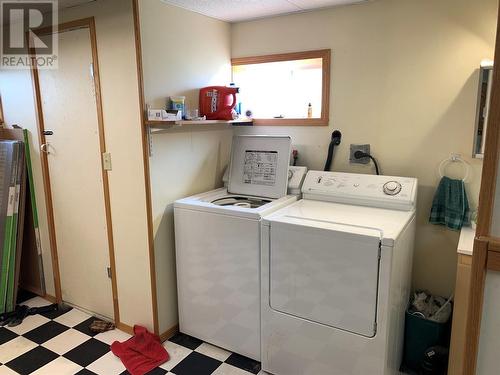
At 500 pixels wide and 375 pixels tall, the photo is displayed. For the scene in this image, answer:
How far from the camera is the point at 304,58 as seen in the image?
264cm

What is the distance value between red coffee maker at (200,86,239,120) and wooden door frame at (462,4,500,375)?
1863mm

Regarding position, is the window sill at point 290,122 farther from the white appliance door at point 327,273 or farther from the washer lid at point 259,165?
the white appliance door at point 327,273

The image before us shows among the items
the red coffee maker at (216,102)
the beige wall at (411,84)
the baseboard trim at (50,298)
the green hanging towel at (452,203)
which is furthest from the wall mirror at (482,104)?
the baseboard trim at (50,298)

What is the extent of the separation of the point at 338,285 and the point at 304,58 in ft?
5.30

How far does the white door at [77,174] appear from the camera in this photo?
2.46 meters

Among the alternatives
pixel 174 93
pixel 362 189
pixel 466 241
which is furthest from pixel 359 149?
pixel 174 93

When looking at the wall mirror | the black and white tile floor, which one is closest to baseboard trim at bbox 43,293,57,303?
the black and white tile floor

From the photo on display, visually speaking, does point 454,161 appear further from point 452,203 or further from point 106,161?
point 106,161

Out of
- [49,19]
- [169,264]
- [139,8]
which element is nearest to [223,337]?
[169,264]

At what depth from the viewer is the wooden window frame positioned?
2566 millimetres

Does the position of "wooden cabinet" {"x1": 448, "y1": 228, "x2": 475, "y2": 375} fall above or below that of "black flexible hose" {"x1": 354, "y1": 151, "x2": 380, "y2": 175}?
below

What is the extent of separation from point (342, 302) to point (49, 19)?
258cm

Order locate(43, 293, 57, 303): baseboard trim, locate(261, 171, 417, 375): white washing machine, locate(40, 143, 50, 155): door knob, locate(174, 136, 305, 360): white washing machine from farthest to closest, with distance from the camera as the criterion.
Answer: locate(43, 293, 57, 303): baseboard trim < locate(40, 143, 50, 155): door knob < locate(174, 136, 305, 360): white washing machine < locate(261, 171, 417, 375): white washing machine

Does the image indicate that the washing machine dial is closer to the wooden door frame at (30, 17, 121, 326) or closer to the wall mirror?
the wall mirror
